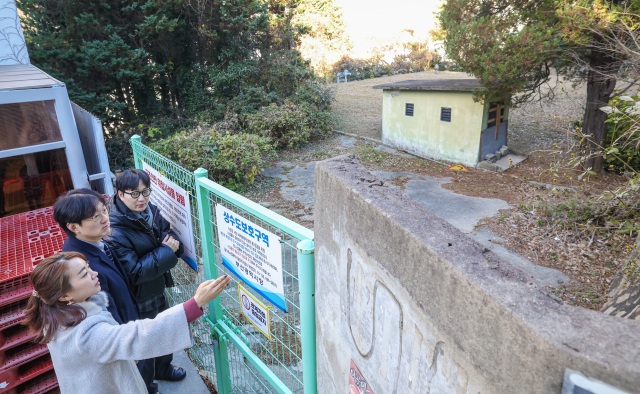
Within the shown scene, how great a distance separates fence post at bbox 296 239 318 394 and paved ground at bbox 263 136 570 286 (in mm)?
4742

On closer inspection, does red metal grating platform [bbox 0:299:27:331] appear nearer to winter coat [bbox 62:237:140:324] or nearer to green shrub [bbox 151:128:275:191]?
winter coat [bbox 62:237:140:324]

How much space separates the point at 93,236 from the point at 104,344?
29.2 inches

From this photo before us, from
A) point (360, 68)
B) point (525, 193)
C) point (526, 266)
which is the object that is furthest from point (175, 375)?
point (360, 68)

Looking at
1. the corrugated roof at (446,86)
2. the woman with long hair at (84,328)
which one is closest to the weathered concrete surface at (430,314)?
the woman with long hair at (84,328)

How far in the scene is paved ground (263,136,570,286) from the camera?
19.6ft

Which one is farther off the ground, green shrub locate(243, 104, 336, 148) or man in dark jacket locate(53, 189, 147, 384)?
man in dark jacket locate(53, 189, 147, 384)

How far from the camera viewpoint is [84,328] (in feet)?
5.33

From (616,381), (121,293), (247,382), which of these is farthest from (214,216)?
(616,381)

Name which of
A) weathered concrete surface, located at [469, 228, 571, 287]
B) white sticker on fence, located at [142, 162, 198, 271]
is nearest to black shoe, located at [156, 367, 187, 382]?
white sticker on fence, located at [142, 162, 198, 271]

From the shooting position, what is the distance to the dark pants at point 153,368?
2.75 metres

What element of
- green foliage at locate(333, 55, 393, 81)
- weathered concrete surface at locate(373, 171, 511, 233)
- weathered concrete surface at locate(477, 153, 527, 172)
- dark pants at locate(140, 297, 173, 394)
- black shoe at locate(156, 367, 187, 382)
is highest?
green foliage at locate(333, 55, 393, 81)

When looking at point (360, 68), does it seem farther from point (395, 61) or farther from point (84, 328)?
point (84, 328)

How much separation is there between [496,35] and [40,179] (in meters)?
9.53

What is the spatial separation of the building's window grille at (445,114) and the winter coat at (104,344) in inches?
445
